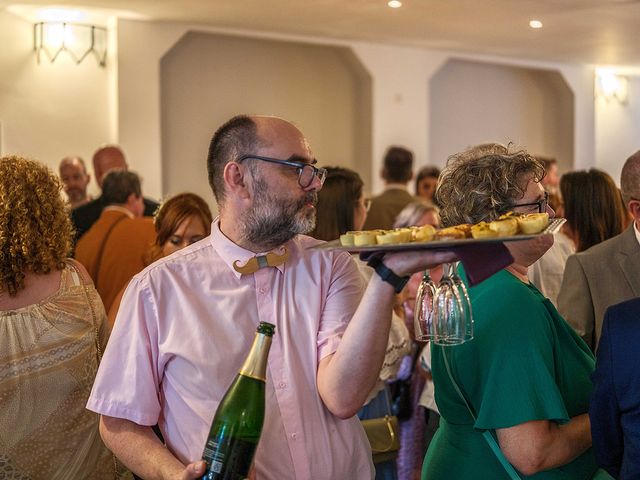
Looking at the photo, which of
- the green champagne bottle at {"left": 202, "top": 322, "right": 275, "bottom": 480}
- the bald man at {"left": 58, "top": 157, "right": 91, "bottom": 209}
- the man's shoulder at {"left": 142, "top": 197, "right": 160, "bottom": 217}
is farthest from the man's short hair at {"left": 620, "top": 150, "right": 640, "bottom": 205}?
the bald man at {"left": 58, "top": 157, "right": 91, "bottom": 209}

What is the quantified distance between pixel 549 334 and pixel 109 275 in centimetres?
296

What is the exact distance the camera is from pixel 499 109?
512 inches

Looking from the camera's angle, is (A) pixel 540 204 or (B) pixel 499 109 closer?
(A) pixel 540 204

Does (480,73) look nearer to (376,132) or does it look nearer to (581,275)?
(376,132)

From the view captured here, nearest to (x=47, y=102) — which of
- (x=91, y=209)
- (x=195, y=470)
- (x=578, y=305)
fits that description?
(x=91, y=209)

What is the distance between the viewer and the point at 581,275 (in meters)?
3.34

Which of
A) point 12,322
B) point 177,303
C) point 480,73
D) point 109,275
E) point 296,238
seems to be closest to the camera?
point 177,303

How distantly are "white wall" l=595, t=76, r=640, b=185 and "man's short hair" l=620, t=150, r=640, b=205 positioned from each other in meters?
10.8

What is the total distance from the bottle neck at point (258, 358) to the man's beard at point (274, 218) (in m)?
0.39

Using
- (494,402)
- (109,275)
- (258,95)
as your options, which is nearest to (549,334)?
(494,402)

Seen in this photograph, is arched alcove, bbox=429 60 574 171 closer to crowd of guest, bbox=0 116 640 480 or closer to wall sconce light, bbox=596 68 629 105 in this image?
wall sconce light, bbox=596 68 629 105

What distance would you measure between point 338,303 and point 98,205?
4277 mm

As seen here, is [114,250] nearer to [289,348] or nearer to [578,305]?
[578,305]

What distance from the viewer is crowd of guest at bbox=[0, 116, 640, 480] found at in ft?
6.81
